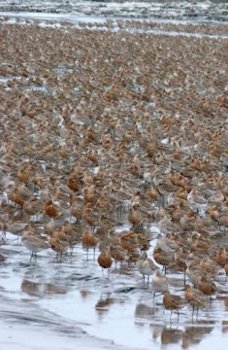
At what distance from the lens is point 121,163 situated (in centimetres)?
1903

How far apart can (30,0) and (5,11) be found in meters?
13.5

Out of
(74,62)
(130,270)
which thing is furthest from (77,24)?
(130,270)

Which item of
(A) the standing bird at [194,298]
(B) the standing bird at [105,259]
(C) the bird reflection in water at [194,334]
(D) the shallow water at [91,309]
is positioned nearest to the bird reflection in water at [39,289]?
(D) the shallow water at [91,309]

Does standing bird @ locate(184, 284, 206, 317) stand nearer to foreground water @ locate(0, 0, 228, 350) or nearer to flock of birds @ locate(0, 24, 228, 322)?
flock of birds @ locate(0, 24, 228, 322)

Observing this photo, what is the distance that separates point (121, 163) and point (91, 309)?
737cm

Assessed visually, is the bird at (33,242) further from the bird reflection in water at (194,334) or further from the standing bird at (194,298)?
the bird reflection in water at (194,334)

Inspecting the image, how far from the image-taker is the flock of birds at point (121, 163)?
1361cm

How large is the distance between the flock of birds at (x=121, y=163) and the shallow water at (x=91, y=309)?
20 centimetres

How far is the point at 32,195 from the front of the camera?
53.3 ft

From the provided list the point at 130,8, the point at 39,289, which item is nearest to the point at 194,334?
the point at 39,289

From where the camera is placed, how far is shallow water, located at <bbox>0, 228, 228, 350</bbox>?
35.3ft

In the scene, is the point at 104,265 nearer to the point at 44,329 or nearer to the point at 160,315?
the point at 160,315

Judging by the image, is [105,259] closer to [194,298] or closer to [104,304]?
[104,304]

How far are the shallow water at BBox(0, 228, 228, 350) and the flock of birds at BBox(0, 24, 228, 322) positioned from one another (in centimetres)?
20
